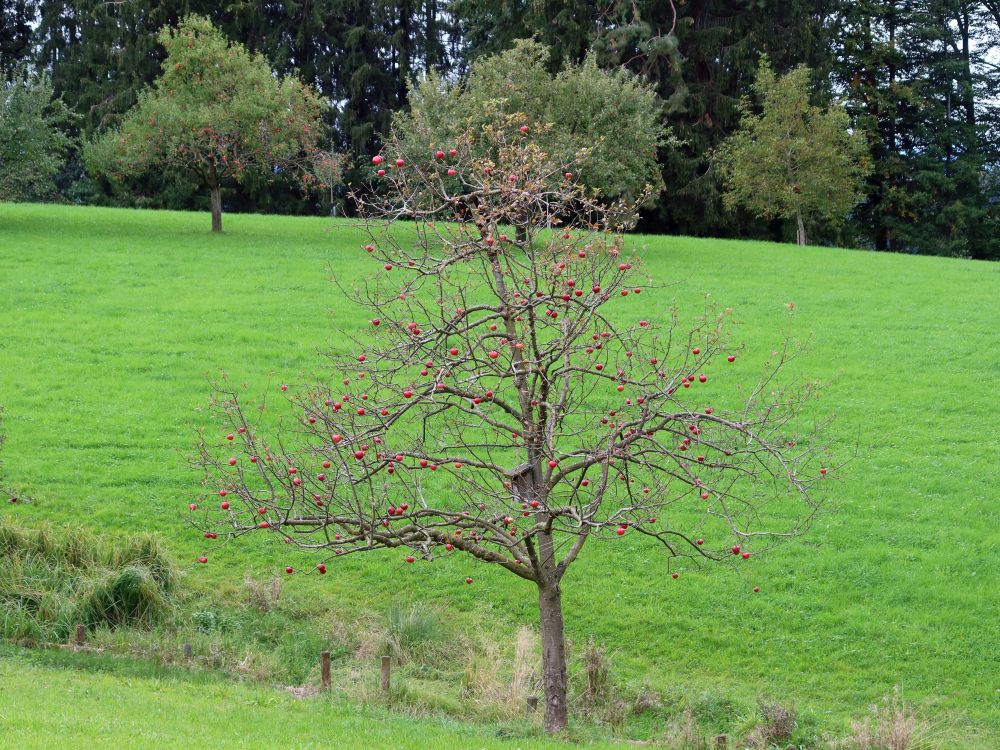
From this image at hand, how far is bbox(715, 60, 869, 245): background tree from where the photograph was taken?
39.2m

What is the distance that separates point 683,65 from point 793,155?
7889 millimetres

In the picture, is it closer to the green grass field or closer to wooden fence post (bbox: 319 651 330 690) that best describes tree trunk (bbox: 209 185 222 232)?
the green grass field

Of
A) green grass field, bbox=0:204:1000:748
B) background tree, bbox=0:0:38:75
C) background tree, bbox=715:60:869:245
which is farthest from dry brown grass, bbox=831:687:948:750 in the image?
background tree, bbox=0:0:38:75

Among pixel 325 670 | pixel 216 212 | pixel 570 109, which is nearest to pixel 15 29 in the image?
pixel 216 212

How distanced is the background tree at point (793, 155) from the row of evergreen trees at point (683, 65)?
12.0 feet

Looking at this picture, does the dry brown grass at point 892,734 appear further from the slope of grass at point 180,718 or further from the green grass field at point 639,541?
the slope of grass at point 180,718

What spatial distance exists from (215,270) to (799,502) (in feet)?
57.4

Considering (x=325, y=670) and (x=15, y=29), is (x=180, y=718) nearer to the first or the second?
(x=325, y=670)

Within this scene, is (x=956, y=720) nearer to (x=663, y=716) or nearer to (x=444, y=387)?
(x=663, y=716)

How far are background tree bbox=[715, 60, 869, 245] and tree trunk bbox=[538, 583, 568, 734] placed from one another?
32738 mm

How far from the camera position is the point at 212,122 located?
3066 cm

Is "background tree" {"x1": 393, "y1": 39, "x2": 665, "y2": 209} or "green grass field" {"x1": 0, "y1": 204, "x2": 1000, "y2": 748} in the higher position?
"background tree" {"x1": 393, "y1": 39, "x2": 665, "y2": 209}

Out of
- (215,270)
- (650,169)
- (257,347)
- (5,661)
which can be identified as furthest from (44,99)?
(5,661)

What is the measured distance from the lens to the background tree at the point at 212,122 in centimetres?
3072
